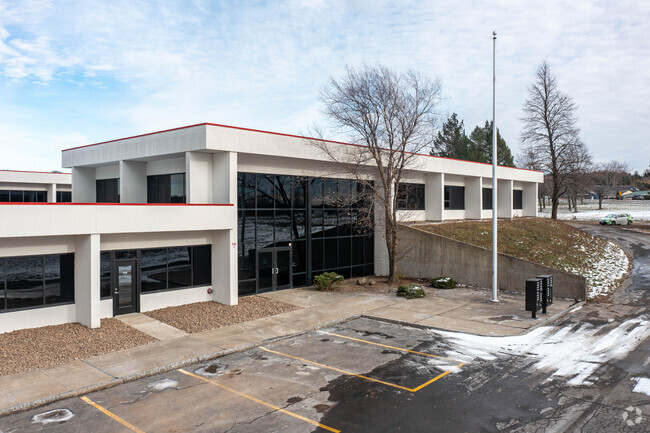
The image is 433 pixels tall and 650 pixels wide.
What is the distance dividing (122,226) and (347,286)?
11732 mm

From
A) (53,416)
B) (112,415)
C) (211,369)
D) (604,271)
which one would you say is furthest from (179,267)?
(604,271)

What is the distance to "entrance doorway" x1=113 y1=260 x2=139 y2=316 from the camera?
1680 centimetres

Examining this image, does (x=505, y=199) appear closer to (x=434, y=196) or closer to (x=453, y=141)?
(x=434, y=196)

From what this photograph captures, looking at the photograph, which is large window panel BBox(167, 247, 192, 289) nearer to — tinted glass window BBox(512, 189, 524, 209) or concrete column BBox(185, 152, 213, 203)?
concrete column BBox(185, 152, 213, 203)

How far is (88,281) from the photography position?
15000 millimetres

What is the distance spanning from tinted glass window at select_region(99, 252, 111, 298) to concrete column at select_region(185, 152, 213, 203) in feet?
13.0

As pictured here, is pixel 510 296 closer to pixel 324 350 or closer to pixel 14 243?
pixel 324 350

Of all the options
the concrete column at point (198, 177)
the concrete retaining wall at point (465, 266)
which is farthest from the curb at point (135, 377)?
the concrete retaining wall at point (465, 266)

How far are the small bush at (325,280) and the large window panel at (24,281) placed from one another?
1171cm

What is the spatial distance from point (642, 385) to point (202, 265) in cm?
1541

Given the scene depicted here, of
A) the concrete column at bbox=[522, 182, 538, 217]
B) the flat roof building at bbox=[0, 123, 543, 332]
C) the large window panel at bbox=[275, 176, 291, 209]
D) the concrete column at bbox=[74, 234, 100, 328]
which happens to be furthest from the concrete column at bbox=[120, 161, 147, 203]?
the concrete column at bbox=[522, 182, 538, 217]

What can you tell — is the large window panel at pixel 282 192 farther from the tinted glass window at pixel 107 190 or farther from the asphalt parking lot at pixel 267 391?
the tinted glass window at pixel 107 190

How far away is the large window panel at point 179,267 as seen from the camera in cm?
1828

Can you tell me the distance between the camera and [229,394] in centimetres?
1002
